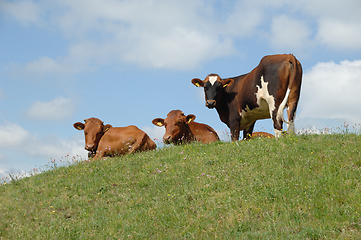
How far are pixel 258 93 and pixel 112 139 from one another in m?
6.41

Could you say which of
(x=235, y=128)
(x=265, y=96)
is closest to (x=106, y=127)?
(x=235, y=128)

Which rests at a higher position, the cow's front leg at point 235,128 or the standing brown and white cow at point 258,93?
→ the standing brown and white cow at point 258,93

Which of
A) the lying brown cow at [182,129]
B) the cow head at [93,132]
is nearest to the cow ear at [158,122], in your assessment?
the lying brown cow at [182,129]

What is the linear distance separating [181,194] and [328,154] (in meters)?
4.45

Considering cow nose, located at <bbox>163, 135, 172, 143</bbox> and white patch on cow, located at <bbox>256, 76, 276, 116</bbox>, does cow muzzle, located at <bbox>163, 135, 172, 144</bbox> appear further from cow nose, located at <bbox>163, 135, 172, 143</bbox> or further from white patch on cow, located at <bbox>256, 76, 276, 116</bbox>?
white patch on cow, located at <bbox>256, 76, 276, 116</bbox>

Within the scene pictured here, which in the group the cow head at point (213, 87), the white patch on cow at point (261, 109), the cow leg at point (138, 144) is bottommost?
the cow leg at point (138, 144)

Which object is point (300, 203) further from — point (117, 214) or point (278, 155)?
point (117, 214)

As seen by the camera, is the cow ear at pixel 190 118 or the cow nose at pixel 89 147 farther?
the cow ear at pixel 190 118

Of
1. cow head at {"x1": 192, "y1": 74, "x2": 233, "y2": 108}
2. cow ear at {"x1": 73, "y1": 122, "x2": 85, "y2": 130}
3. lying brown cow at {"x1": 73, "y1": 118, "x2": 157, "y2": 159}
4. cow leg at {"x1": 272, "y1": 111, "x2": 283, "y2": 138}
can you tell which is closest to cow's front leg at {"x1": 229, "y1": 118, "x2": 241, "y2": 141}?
cow head at {"x1": 192, "y1": 74, "x2": 233, "y2": 108}

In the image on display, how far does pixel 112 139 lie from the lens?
50.7 ft

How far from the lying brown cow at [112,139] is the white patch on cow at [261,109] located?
425 centimetres

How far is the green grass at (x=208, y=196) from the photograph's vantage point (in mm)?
7553

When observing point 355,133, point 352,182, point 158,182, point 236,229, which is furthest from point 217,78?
point 236,229

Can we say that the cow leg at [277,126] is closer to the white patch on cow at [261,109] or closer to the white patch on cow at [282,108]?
the white patch on cow at [282,108]
